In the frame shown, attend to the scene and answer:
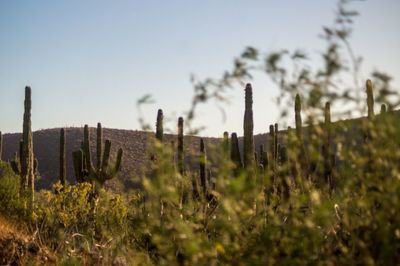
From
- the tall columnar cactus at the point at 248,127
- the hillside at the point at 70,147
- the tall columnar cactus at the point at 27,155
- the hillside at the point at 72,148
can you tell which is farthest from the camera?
the hillside at the point at 70,147

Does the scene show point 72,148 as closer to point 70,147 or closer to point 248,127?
point 70,147

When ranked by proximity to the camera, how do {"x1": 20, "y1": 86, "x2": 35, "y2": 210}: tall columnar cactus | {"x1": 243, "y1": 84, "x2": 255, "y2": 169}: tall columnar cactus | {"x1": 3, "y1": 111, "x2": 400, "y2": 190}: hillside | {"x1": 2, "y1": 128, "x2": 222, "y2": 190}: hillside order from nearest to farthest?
{"x1": 243, "y1": 84, "x2": 255, "y2": 169}: tall columnar cactus < {"x1": 20, "y1": 86, "x2": 35, "y2": 210}: tall columnar cactus < {"x1": 3, "y1": 111, "x2": 400, "y2": 190}: hillside < {"x1": 2, "y1": 128, "x2": 222, "y2": 190}: hillside

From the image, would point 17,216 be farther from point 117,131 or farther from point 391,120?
point 117,131

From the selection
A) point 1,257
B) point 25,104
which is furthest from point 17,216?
point 1,257

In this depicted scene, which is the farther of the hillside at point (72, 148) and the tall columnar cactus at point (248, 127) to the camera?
the hillside at point (72, 148)

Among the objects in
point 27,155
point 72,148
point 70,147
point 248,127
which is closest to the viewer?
point 248,127

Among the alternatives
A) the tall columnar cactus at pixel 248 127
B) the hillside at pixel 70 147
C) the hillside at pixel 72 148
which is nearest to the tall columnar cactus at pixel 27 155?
the tall columnar cactus at pixel 248 127

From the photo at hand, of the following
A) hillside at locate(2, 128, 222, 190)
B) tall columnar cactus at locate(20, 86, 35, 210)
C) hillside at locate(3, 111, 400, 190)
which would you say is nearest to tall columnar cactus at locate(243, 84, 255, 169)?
tall columnar cactus at locate(20, 86, 35, 210)

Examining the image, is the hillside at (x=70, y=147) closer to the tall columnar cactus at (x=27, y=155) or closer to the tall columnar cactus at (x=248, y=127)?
the tall columnar cactus at (x=27, y=155)

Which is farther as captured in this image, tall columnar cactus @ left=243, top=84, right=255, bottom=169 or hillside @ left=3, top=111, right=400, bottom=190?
hillside @ left=3, top=111, right=400, bottom=190

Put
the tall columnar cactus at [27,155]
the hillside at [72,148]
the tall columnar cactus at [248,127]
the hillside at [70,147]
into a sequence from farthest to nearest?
the hillside at [70,147] → the hillside at [72,148] → the tall columnar cactus at [27,155] → the tall columnar cactus at [248,127]

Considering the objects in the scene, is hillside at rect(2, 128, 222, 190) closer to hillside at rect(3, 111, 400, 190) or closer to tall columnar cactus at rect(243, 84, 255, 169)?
hillside at rect(3, 111, 400, 190)

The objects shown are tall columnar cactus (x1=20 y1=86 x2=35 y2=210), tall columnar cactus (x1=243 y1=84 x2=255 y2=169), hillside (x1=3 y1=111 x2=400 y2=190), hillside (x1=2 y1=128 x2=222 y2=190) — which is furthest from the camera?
hillside (x1=2 y1=128 x2=222 y2=190)

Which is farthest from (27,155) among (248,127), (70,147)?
(70,147)
